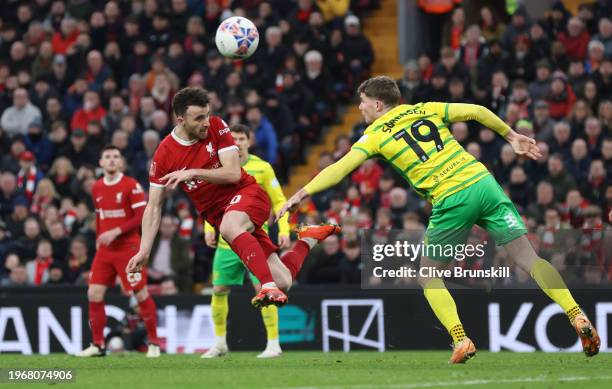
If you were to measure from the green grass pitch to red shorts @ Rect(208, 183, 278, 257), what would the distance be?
3.78 feet

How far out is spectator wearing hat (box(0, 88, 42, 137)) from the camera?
901 inches

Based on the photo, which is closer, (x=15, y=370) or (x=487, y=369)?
(x=487, y=369)

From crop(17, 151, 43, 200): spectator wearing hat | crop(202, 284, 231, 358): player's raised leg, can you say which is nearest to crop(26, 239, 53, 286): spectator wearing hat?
crop(17, 151, 43, 200): spectator wearing hat

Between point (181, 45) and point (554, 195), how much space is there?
804cm

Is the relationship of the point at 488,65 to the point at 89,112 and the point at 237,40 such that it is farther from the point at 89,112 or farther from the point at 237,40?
the point at 237,40

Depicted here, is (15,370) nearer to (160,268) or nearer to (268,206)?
(268,206)

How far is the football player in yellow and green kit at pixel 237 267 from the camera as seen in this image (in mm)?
14289

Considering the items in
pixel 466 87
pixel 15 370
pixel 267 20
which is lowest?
pixel 15 370

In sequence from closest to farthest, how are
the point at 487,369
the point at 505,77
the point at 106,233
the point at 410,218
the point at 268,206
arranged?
the point at 487,369 < the point at 268,206 < the point at 106,233 < the point at 410,218 < the point at 505,77

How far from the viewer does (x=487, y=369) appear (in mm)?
11188

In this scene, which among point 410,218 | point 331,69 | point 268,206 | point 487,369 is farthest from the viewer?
point 331,69

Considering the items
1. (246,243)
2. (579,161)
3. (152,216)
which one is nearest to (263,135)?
(579,161)

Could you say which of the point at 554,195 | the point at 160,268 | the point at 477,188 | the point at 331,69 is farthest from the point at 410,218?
the point at 477,188

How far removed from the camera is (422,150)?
1127 cm
